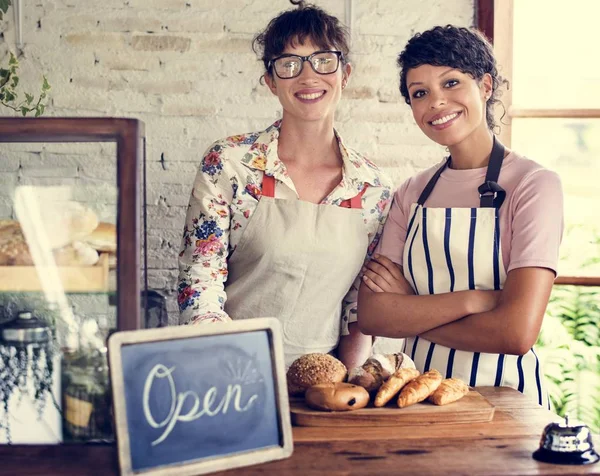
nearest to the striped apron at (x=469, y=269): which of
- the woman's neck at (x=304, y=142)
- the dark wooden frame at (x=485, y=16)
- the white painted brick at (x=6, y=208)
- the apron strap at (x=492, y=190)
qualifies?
the apron strap at (x=492, y=190)

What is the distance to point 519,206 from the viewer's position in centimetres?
189

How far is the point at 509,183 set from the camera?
1.95m

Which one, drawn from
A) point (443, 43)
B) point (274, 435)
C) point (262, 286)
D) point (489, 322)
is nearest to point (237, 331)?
point (274, 435)

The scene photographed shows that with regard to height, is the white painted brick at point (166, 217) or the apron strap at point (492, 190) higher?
the apron strap at point (492, 190)

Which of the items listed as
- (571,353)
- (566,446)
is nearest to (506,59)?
(571,353)

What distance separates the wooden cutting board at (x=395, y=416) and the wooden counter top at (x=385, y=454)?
0.05 feet

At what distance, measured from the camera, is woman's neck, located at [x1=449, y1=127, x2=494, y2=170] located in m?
2.07

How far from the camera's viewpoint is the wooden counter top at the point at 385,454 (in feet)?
3.68

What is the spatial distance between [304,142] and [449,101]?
463 mm

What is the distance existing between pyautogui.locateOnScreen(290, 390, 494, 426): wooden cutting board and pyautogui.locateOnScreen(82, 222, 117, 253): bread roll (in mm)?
483

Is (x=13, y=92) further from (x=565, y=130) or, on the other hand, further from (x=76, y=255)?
(x=565, y=130)

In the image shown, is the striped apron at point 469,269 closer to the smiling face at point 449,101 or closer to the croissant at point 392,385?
the smiling face at point 449,101

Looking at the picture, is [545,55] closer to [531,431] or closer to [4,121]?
[531,431]

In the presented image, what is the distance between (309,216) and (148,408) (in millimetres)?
1146
